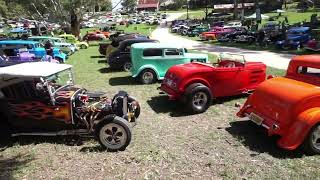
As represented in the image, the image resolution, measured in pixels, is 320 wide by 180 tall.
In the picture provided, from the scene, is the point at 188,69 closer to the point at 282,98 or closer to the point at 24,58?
the point at 282,98

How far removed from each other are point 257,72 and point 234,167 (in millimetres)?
5103

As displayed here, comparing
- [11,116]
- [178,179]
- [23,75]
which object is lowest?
[178,179]

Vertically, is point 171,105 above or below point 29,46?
below

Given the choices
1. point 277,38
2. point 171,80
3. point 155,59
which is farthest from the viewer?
A: point 277,38

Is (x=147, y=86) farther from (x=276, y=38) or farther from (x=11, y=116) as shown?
(x=276, y=38)

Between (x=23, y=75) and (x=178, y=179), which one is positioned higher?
(x=23, y=75)

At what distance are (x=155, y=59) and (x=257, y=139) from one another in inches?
270

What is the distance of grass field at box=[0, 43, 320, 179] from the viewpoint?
21.2 feet

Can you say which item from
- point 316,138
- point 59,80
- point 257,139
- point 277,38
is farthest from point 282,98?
point 277,38

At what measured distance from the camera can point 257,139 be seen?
25.8 ft

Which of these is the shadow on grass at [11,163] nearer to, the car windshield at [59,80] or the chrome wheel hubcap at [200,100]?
the car windshield at [59,80]

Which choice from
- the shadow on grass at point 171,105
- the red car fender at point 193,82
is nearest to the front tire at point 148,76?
the shadow on grass at point 171,105

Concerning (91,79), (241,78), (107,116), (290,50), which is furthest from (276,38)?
(107,116)

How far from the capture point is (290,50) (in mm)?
25266
